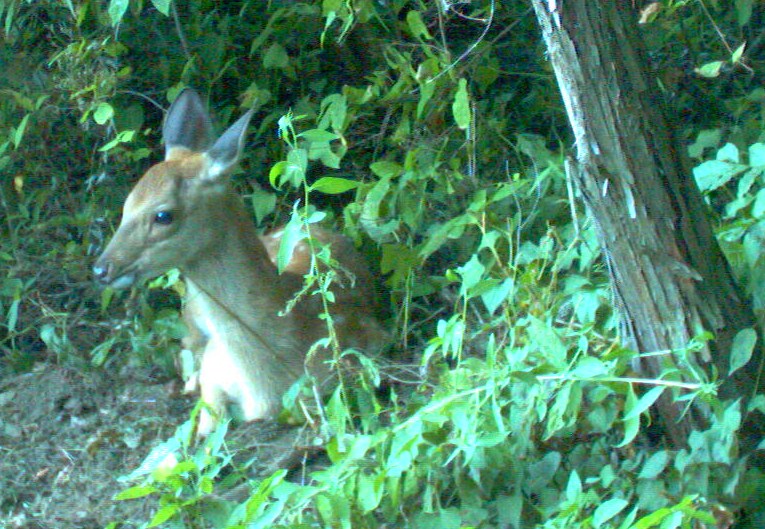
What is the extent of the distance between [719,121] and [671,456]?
2799 millimetres

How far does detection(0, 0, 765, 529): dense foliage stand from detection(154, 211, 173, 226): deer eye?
1.23 ft

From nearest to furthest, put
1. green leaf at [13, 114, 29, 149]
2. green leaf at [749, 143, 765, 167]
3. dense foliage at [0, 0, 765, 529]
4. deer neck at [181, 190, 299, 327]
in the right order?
dense foliage at [0, 0, 765, 529] → green leaf at [749, 143, 765, 167] → deer neck at [181, 190, 299, 327] → green leaf at [13, 114, 29, 149]

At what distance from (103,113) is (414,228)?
5.09 ft

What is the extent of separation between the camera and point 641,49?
358 cm

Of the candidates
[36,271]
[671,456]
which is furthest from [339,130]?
[671,456]

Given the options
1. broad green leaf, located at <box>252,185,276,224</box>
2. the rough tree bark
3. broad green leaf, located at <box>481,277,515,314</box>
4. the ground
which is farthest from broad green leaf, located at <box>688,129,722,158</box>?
the ground

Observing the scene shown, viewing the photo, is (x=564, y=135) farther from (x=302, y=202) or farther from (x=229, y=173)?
(x=229, y=173)

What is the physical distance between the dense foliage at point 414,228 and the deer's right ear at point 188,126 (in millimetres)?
307

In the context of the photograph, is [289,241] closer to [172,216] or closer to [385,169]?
[172,216]

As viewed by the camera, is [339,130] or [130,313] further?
[130,313]

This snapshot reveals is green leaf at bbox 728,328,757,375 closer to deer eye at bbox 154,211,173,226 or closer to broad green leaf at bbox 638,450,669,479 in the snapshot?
broad green leaf at bbox 638,450,669,479

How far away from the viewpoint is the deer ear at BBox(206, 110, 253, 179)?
499 centimetres

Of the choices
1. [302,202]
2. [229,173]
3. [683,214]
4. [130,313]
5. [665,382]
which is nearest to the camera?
[665,382]

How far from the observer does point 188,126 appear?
5.45 metres
